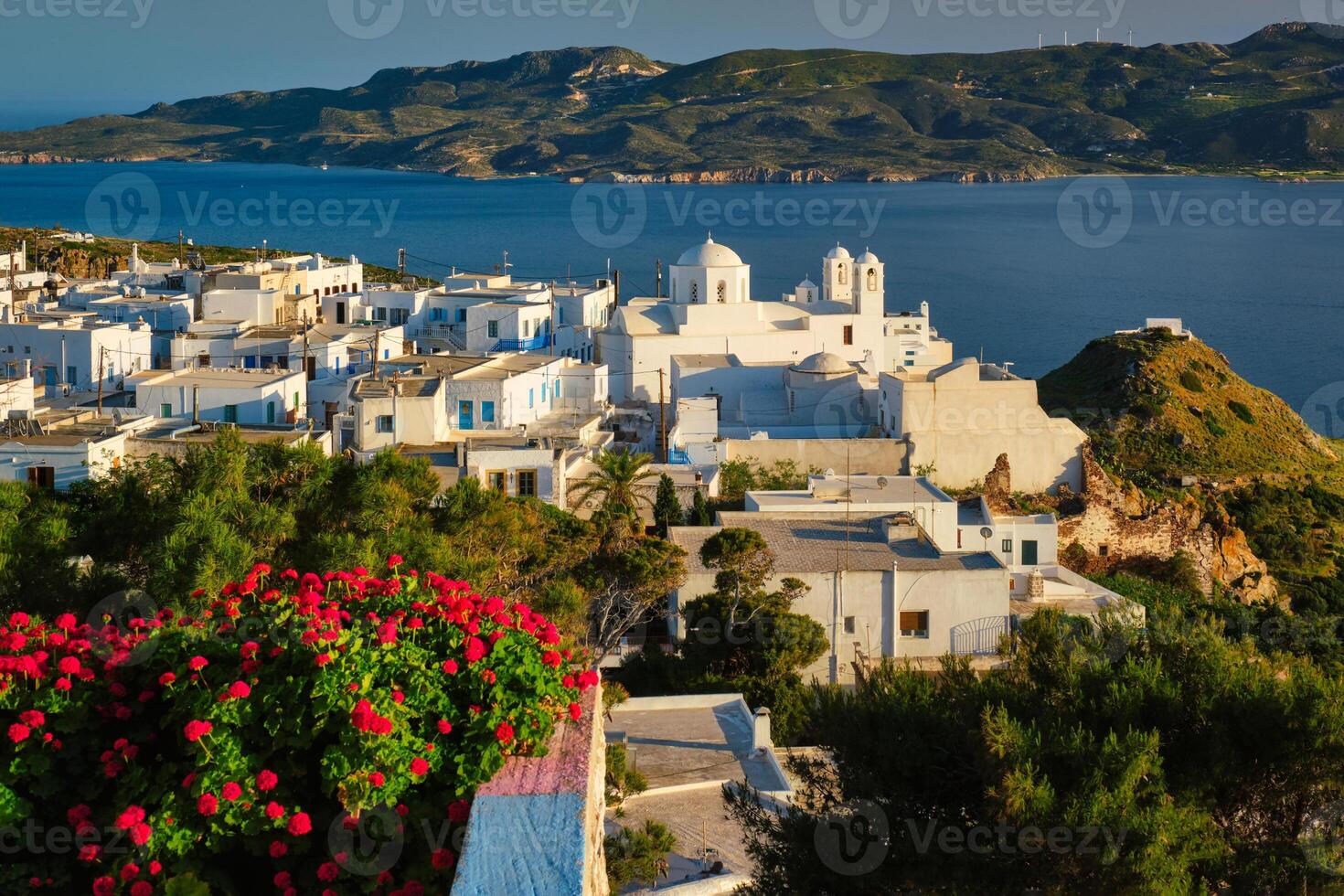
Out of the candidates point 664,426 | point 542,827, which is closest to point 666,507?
point 664,426

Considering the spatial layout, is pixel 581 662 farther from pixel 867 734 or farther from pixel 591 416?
pixel 591 416

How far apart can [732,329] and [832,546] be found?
17.5m

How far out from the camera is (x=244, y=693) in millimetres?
4633

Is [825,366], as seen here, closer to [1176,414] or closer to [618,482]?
[1176,414]

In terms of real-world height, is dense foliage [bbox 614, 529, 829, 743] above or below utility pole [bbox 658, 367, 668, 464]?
below

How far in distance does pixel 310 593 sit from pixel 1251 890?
3.86 m

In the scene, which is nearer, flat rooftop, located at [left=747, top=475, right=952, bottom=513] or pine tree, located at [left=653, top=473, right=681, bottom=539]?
flat rooftop, located at [left=747, top=475, right=952, bottom=513]

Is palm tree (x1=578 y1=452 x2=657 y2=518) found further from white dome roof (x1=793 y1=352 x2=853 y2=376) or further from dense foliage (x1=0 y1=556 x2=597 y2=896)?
dense foliage (x1=0 y1=556 x2=597 y2=896)

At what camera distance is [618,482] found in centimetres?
1853

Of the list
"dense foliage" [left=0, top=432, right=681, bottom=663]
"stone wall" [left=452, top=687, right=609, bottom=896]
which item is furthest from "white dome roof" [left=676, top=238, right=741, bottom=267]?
"stone wall" [left=452, top=687, right=609, bottom=896]

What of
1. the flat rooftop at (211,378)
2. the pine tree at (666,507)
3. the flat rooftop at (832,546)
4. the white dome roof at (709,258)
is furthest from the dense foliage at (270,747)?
the white dome roof at (709,258)

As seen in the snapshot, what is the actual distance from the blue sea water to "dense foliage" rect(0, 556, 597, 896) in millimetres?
46384

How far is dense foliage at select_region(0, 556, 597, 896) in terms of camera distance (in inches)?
180

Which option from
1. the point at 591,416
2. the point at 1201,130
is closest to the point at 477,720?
the point at 591,416
